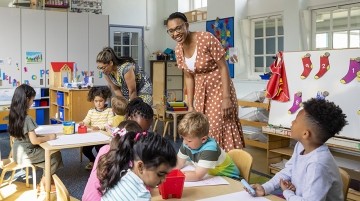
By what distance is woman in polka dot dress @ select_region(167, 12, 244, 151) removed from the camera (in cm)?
229

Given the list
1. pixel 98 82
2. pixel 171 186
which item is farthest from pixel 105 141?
pixel 98 82

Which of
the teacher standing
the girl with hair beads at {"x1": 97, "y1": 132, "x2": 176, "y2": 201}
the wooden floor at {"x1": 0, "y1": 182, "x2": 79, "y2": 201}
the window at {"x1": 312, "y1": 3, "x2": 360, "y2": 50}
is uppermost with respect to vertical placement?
the window at {"x1": 312, "y1": 3, "x2": 360, "y2": 50}

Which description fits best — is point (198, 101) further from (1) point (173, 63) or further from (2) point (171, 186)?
(1) point (173, 63)

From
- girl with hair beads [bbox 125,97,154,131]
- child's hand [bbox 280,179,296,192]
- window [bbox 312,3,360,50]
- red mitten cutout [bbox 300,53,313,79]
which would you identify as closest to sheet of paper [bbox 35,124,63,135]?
girl with hair beads [bbox 125,97,154,131]

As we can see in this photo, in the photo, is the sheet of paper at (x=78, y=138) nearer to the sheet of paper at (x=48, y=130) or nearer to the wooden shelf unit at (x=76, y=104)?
the sheet of paper at (x=48, y=130)

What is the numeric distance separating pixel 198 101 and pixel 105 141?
902mm

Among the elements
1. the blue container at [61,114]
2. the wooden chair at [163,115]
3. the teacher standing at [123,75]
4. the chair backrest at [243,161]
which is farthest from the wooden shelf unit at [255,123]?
the blue container at [61,114]

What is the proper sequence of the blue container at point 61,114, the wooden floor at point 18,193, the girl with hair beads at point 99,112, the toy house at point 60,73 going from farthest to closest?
1. the toy house at point 60,73
2. the blue container at point 61,114
3. the girl with hair beads at point 99,112
4. the wooden floor at point 18,193

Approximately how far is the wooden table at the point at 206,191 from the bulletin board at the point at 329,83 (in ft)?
6.06

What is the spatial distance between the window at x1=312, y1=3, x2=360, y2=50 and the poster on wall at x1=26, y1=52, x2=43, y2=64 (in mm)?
4850

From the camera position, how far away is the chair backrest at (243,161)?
2.03 m

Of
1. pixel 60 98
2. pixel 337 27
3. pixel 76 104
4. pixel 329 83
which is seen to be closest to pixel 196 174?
pixel 329 83

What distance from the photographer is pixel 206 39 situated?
230 centimetres

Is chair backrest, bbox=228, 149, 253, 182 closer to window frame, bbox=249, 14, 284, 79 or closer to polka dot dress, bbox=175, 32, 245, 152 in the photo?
polka dot dress, bbox=175, 32, 245, 152
